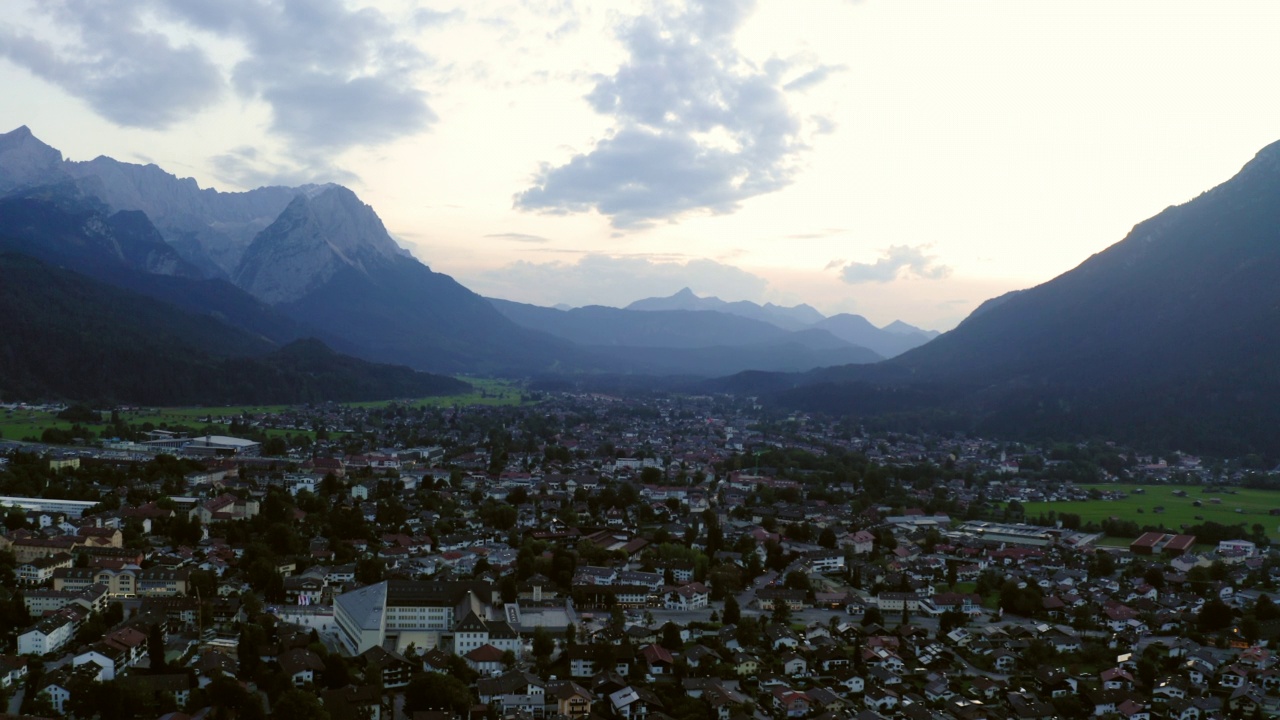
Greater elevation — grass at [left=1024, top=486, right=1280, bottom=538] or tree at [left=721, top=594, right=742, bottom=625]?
tree at [left=721, top=594, right=742, bottom=625]

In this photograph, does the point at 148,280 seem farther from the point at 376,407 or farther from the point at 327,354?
the point at 376,407

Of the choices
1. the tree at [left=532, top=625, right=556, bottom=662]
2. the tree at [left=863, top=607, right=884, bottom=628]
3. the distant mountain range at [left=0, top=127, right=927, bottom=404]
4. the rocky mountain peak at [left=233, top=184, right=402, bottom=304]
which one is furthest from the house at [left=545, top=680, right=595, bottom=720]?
the rocky mountain peak at [left=233, top=184, right=402, bottom=304]

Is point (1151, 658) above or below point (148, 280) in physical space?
below

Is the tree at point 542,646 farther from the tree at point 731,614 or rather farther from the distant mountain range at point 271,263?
the distant mountain range at point 271,263

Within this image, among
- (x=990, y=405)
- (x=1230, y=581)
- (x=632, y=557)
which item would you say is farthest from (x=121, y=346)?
(x=1230, y=581)

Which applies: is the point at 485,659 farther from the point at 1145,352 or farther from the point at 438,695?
the point at 1145,352

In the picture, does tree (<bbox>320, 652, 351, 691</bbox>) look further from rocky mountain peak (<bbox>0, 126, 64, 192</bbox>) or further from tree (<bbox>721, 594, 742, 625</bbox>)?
rocky mountain peak (<bbox>0, 126, 64, 192</bbox>)
